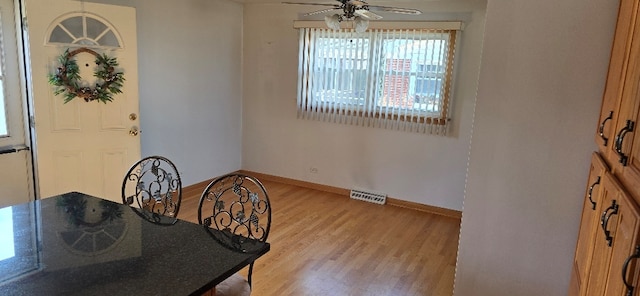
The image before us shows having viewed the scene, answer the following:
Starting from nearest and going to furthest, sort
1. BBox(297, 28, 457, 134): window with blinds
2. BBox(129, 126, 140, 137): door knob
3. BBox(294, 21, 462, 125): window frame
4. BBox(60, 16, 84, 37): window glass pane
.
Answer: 1. BBox(60, 16, 84, 37): window glass pane
2. BBox(129, 126, 140, 137): door knob
3. BBox(294, 21, 462, 125): window frame
4. BBox(297, 28, 457, 134): window with blinds

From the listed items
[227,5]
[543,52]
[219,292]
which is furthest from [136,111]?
[543,52]

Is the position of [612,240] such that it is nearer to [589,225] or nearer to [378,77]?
[589,225]

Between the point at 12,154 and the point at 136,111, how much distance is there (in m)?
0.98

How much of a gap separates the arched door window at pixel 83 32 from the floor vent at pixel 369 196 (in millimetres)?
2917

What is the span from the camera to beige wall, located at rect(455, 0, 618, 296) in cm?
194

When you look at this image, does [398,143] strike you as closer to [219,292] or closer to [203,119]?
[203,119]

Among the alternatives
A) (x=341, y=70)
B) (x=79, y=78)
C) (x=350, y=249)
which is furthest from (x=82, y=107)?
(x=341, y=70)

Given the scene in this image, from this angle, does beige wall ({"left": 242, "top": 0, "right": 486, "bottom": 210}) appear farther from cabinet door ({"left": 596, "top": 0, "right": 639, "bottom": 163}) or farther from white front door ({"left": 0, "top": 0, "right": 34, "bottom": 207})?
white front door ({"left": 0, "top": 0, "right": 34, "bottom": 207})

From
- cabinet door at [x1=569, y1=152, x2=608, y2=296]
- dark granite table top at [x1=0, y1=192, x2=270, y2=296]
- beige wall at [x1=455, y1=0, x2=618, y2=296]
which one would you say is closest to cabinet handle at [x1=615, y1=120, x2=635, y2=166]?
cabinet door at [x1=569, y1=152, x2=608, y2=296]

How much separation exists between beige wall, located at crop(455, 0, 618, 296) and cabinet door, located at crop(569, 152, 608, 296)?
20 centimetres

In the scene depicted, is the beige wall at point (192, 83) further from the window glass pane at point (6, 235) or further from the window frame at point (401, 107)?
the window glass pane at point (6, 235)

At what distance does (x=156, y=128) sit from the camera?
4309mm

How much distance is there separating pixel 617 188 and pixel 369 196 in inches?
144

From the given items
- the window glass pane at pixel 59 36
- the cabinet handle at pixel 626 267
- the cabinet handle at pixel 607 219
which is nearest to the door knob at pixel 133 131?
the window glass pane at pixel 59 36
